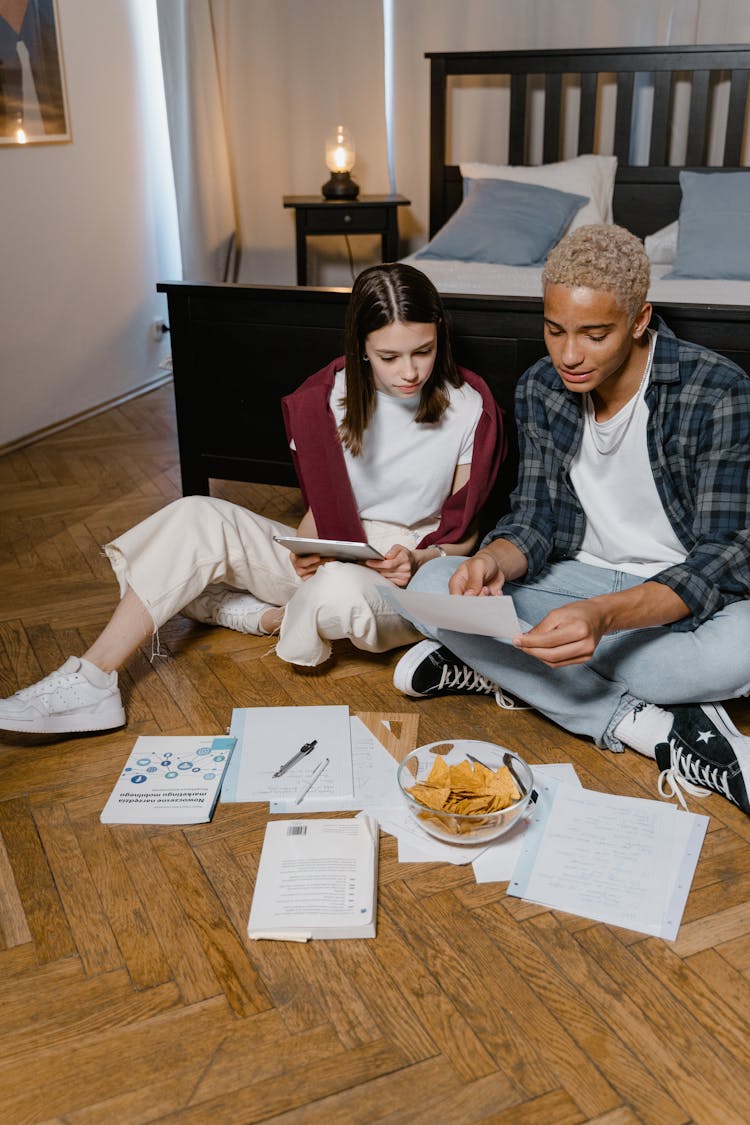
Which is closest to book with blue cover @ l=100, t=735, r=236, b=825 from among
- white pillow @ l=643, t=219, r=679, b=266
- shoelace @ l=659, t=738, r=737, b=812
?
shoelace @ l=659, t=738, r=737, b=812

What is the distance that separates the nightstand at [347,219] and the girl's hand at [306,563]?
245 cm

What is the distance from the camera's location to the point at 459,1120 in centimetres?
122

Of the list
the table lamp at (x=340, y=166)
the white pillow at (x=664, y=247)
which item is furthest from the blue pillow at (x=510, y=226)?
the table lamp at (x=340, y=166)

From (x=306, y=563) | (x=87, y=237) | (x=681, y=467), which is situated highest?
(x=87, y=237)

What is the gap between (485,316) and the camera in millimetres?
2402

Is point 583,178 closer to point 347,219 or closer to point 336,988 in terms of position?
point 347,219

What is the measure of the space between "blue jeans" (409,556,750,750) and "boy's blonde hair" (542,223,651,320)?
20.6 inches

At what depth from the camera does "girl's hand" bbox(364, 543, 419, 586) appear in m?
2.03

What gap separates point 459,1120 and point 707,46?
3489 mm

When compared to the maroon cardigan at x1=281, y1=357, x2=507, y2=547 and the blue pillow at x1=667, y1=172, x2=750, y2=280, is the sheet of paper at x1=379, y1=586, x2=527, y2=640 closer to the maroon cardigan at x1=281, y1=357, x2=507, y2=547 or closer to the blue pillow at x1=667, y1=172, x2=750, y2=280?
the maroon cardigan at x1=281, y1=357, x2=507, y2=547

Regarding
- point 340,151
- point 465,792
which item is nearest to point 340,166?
point 340,151

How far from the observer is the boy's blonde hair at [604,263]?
1.65 meters

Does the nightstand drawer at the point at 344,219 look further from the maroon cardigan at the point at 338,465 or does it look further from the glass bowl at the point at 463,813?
the glass bowl at the point at 463,813

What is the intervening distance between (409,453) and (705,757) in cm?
80
